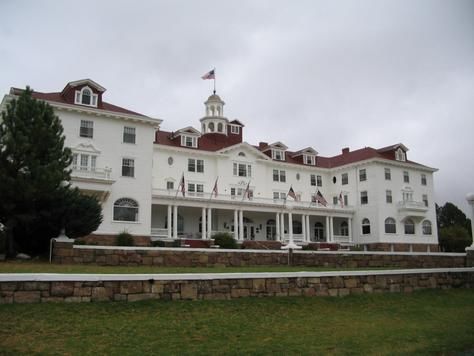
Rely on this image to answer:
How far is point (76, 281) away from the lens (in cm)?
1134

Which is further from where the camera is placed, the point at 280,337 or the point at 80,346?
the point at 280,337

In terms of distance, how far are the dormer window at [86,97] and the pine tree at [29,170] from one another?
13.2 m

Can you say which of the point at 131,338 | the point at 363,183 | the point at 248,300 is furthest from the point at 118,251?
the point at 363,183

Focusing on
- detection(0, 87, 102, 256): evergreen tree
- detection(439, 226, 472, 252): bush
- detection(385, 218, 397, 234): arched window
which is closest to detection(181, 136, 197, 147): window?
detection(385, 218, 397, 234): arched window

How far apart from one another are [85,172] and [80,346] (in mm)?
25552

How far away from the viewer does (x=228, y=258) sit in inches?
851

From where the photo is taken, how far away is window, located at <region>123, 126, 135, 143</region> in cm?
3591

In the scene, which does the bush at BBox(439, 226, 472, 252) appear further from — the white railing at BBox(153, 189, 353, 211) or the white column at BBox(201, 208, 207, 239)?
the white column at BBox(201, 208, 207, 239)

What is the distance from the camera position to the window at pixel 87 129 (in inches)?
1358

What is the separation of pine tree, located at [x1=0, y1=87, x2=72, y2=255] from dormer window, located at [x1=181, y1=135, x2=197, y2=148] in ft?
75.4

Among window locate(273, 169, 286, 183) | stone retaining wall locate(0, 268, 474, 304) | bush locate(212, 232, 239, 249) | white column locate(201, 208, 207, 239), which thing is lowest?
stone retaining wall locate(0, 268, 474, 304)

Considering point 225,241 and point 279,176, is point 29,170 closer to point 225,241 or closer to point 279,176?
point 225,241

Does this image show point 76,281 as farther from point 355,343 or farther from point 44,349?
point 355,343

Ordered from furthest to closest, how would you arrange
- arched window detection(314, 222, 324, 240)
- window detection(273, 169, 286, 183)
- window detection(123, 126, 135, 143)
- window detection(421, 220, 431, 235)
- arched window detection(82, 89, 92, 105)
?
window detection(421, 220, 431, 235) → arched window detection(314, 222, 324, 240) → window detection(273, 169, 286, 183) → window detection(123, 126, 135, 143) → arched window detection(82, 89, 92, 105)
